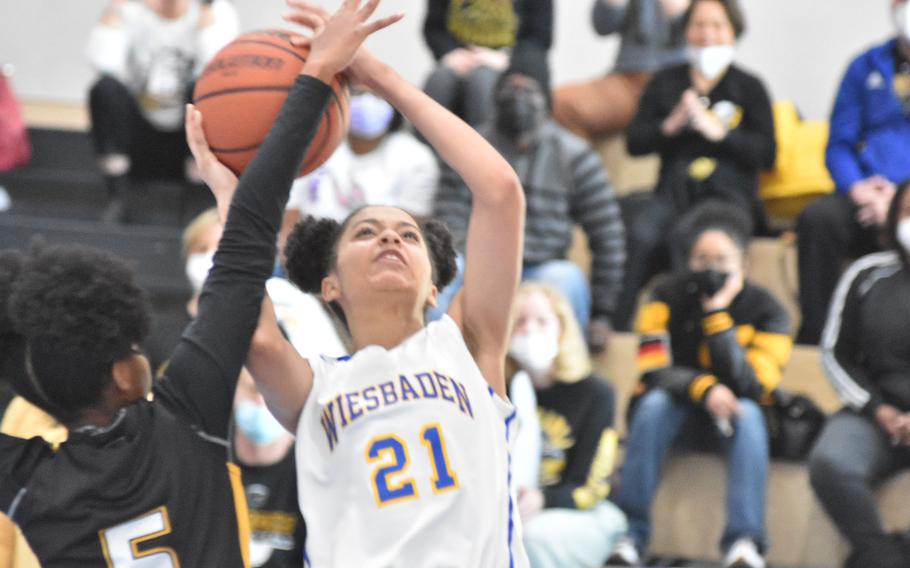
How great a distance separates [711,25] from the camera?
5.64 metres

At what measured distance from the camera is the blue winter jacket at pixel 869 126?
5395 mm

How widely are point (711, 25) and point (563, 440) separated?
2.02 m

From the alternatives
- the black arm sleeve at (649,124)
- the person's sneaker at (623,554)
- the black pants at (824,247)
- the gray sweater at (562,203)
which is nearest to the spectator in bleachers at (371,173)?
the gray sweater at (562,203)

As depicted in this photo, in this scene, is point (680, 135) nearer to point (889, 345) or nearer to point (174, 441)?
point (889, 345)

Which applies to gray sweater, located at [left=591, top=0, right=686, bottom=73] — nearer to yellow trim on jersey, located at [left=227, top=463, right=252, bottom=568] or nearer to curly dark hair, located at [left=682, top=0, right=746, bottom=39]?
curly dark hair, located at [left=682, top=0, right=746, bottom=39]

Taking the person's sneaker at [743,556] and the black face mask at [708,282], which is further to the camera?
the black face mask at [708,282]

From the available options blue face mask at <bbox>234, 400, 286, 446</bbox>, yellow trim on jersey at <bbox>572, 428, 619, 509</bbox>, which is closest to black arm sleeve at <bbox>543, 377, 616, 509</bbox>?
yellow trim on jersey at <bbox>572, 428, 619, 509</bbox>

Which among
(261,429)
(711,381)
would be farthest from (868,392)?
(261,429)

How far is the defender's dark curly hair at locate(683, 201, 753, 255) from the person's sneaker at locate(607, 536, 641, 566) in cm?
108

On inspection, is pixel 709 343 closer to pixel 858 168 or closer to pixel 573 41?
pixel 858 168

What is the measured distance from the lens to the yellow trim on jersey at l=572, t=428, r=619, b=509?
4.38 meters

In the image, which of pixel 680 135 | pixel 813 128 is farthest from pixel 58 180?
pixel 813 128

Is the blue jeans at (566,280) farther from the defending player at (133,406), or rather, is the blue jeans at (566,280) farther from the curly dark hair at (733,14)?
the defending player at (133,406)

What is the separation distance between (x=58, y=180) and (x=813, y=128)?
11.8 ft
